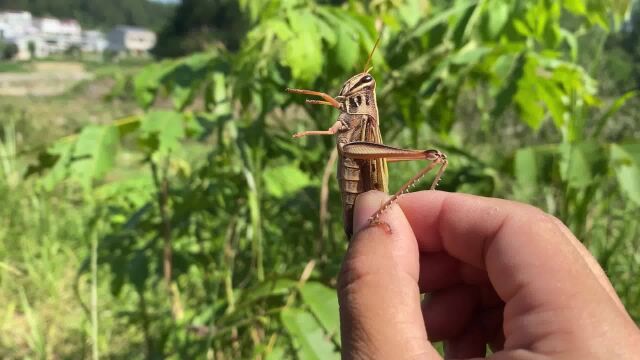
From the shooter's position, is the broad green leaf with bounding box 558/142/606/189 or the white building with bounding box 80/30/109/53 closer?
the broad green leaf with bounding box 558/142/606/189

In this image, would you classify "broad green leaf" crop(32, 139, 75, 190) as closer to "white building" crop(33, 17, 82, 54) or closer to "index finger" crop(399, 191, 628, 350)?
"index finger" crop(399, 191, 628, 350)

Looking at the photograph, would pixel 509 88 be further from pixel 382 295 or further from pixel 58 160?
pixel 58 160

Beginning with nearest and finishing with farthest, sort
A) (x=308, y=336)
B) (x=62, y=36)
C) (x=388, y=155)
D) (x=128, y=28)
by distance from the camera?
1. (x=388, y=155)
2. (x=308, y=336)
3. (x=62, y=36)
4. (x=128, y=28)

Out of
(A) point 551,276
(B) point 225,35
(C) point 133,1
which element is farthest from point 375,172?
(C) point 133,1

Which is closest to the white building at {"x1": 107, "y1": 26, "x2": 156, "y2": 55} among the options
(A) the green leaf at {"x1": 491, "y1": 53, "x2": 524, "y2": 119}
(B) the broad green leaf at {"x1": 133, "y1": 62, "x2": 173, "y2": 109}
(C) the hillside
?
(C) the hillside

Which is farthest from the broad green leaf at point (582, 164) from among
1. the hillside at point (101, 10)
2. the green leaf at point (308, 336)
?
the hillside at point (101, 10)

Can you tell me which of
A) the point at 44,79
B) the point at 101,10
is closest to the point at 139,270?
the point at 44,79
